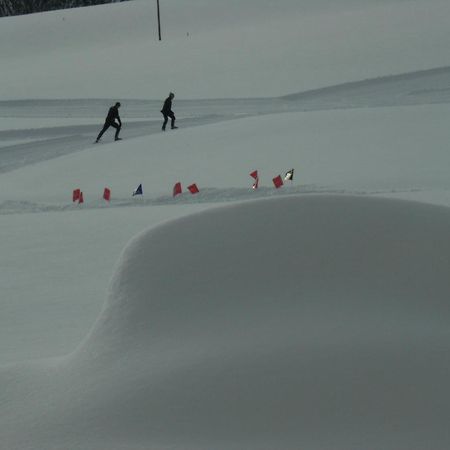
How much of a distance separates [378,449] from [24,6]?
71097mm

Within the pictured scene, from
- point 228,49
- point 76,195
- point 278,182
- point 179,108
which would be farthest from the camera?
point 228,49

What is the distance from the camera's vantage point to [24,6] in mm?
72875

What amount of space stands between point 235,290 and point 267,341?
1.60ft

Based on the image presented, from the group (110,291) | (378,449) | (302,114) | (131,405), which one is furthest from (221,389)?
(302,114)

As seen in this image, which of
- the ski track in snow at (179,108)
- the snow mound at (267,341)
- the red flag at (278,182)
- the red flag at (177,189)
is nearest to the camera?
the snow mound at (267,341)

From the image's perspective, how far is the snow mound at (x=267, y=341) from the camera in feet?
17.7

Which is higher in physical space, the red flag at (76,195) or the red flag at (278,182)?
the red flag at (278,182)

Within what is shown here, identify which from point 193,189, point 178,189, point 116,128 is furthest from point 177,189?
point 116,128

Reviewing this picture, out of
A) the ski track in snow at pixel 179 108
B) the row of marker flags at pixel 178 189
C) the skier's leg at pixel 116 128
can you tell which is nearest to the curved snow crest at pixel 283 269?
the row of marker flags at pixel 178 189

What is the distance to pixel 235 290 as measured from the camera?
6250 millimetres

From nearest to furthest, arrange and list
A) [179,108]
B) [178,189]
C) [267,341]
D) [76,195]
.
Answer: [267,341]
[178,189]
[76,195]
[179,108]

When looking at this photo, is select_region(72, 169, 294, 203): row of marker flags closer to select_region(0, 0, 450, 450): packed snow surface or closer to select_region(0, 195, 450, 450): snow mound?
select_region(0, 0, 450, 450): packed snow surface

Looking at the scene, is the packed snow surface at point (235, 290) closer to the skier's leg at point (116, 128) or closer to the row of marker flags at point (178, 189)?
the row of marker flags at point (178, 189)

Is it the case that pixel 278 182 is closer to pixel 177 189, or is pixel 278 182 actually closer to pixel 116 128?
pixel 177 189
